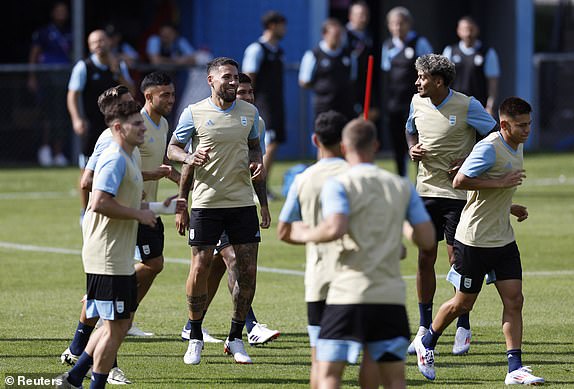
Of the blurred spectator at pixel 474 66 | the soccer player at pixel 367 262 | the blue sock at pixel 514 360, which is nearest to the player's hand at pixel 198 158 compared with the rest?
the blue sock at pixel 514 360

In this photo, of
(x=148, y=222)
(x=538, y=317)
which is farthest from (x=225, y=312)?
(x=148, y=222)

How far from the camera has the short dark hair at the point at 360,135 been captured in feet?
22.1

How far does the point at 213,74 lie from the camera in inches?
378

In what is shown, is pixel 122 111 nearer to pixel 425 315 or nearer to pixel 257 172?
pixel 257 172

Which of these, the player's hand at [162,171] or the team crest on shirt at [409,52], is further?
the team crest on shirt at [409,52]

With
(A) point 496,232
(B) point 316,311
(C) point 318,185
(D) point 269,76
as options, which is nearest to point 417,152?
(A) point 496,232

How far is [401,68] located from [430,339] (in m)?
10.7

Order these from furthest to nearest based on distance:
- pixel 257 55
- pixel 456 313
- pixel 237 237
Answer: pixel 257 55 → pixel 237 237 → pixel 456 313

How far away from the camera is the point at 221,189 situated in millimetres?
9688

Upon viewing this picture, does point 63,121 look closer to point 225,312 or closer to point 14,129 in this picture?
point 14,129

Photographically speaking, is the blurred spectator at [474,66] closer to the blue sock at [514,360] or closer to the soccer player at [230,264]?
the soccer player at [230,264]

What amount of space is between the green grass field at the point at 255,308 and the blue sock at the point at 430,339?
206 mm

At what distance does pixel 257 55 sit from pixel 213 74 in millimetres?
10234

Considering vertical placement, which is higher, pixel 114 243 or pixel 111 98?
pixel 111 98
